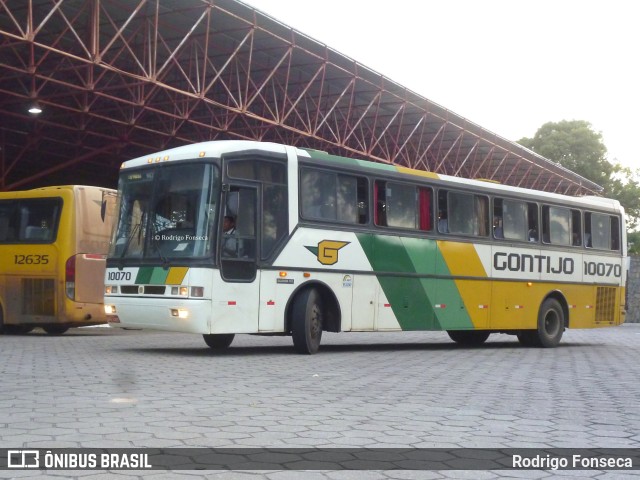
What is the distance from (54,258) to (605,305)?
11.6 metres

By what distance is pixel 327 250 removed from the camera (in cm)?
1430

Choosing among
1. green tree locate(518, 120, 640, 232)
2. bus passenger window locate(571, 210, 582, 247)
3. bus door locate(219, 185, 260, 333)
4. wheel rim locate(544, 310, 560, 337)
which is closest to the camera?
bus door locate(219, 185, 260, 333)

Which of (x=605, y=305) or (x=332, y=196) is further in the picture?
(x=605, y=305)

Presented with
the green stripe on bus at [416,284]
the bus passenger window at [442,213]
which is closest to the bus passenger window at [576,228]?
the green stripe on bus at [416,284]

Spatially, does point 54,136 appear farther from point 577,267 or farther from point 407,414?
point 407,414

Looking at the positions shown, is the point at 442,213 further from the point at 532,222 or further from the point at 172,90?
the point at 172,90

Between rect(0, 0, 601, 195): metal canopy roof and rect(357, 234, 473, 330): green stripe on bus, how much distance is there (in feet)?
30.9

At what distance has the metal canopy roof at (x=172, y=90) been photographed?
79.6 ft

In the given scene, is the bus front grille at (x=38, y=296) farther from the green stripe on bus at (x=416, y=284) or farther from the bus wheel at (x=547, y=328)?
the bus wheel at (x=547, y=328)

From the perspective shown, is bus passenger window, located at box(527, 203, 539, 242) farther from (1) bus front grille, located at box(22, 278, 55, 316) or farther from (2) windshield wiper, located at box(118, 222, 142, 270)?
(1) bus front grille, located at box(22, 278, 55, 316)

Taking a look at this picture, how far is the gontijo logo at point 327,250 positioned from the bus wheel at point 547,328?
599cm

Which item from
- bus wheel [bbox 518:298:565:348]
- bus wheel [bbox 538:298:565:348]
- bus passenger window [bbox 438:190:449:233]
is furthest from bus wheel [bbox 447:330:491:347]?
bus passenger window [bbox 438:190:449:233]

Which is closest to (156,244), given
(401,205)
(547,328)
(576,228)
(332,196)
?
(332,196)

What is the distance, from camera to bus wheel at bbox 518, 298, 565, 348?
1873 cm
